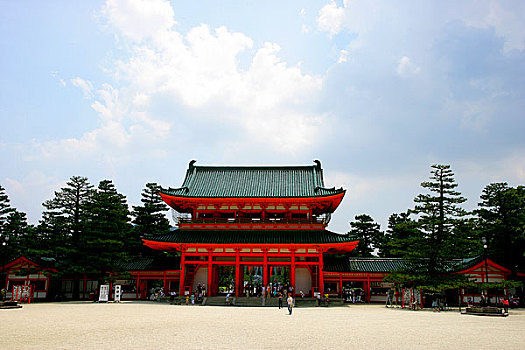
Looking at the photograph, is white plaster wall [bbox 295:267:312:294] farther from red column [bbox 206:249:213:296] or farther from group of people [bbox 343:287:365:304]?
red column [bbox 206:249:213:296]

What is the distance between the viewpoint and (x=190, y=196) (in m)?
36.8

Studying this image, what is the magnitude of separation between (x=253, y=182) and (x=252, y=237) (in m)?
7.21

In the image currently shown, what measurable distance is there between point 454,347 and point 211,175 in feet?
106

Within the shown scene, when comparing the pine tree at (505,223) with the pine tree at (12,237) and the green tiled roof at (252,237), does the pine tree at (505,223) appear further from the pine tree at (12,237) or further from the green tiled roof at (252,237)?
the pine tree at (12,237)

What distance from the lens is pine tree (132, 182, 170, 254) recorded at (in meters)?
46.1

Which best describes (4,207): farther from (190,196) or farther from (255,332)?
(255,332)

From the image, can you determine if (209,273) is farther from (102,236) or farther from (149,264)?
(102,236)

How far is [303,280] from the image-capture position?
118 ft

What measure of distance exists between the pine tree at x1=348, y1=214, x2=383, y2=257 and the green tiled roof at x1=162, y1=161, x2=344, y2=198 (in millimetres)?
12922

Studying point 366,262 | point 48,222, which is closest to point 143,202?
point 48,222

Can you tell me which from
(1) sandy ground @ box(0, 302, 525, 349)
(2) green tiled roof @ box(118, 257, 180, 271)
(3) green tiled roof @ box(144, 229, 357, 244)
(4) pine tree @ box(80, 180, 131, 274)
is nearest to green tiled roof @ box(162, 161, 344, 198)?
(3) green tiled roof @ box(144, 229, 357, 244)

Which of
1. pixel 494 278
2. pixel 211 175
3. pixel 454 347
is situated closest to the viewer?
pixel 454 347

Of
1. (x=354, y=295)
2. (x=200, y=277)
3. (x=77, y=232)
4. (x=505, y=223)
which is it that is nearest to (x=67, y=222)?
(x=77, y=232)

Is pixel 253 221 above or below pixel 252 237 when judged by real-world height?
above
